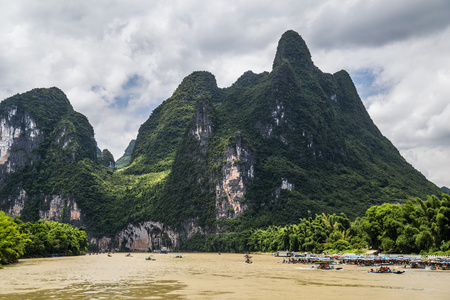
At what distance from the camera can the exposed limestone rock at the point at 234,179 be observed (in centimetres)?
16512

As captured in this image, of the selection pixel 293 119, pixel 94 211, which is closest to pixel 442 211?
pixel 293 119

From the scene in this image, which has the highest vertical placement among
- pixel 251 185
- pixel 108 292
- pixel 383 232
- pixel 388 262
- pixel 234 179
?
pixel 234 179

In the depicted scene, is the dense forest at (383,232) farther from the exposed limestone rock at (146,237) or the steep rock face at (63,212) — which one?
the steep rock face at (63,212)

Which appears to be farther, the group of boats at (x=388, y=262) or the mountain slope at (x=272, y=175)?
the mountain slope at (x=272, y=175)

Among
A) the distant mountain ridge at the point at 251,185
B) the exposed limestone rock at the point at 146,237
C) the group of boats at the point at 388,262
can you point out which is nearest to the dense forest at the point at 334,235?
the group of boats at the point at 388,262

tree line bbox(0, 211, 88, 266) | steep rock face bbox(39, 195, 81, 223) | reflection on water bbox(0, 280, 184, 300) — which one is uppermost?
steep rock face bbox(39, 195, 81, 223)

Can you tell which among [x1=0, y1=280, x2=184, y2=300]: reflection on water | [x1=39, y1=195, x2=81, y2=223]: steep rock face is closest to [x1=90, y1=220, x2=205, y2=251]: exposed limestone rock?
[x1=39, y1=195, x2=81, y2=223]: steep rock face

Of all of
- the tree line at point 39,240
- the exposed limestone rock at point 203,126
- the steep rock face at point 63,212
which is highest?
the exposed limestone rock at point 203,126

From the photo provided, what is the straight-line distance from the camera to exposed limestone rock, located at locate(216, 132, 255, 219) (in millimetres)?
165125

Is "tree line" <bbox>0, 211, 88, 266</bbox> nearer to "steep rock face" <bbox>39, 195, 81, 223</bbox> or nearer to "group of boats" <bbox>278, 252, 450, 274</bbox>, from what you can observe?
"group of boats" <bbox>278, 252, 450, 274</bbox>

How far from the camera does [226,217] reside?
165 m

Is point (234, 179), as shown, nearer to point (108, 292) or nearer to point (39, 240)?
point (39, 240)

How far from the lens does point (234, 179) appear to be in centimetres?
16838

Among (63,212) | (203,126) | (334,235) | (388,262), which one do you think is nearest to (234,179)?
(203,126)
